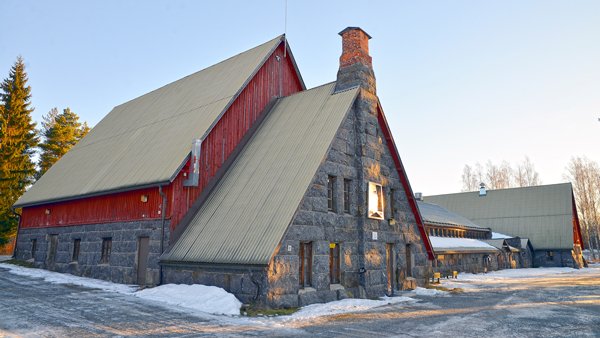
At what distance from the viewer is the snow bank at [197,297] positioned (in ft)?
44.2

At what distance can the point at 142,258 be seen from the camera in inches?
752

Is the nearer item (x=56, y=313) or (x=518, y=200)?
(x=56, y=313)

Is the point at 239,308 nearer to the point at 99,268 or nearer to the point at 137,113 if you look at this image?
the point at 99,268

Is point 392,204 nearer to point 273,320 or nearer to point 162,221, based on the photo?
point 273,320

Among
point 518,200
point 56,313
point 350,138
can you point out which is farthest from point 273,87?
point 518,200

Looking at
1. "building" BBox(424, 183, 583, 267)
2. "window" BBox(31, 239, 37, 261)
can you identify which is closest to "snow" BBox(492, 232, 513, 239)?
"building" BBox(424, 183, 583, 267)

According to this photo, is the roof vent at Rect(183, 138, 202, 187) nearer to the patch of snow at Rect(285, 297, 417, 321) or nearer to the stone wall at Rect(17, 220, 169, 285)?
the stone wall at Rect(17, 220, 169, 285)

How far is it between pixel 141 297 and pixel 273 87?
1348 centimetres

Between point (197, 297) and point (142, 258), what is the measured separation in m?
5.76

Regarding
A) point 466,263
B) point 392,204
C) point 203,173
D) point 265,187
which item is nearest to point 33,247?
point 203,173

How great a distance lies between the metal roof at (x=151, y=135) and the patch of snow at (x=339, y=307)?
27.1 ft

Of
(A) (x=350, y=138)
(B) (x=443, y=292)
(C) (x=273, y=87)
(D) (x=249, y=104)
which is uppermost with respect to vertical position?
(C) (x=273, y=87)

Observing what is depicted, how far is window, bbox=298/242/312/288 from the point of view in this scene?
50.5 ft

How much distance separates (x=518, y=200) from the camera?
58.0 metres
